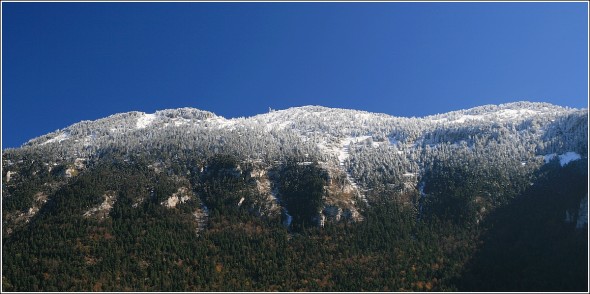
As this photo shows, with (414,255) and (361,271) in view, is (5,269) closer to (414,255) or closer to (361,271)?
(361,271)

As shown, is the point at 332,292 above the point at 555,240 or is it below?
below

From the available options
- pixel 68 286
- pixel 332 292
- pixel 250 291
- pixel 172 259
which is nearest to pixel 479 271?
pixel 332 292

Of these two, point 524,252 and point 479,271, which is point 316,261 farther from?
point 524,252

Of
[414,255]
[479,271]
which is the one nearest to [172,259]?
[414,255]

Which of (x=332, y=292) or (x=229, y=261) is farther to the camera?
(x=229, y=261)

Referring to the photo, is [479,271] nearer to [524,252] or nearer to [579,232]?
[524,252]

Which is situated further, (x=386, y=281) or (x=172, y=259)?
(x=172, y=259)

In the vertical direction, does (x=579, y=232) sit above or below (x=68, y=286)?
above
